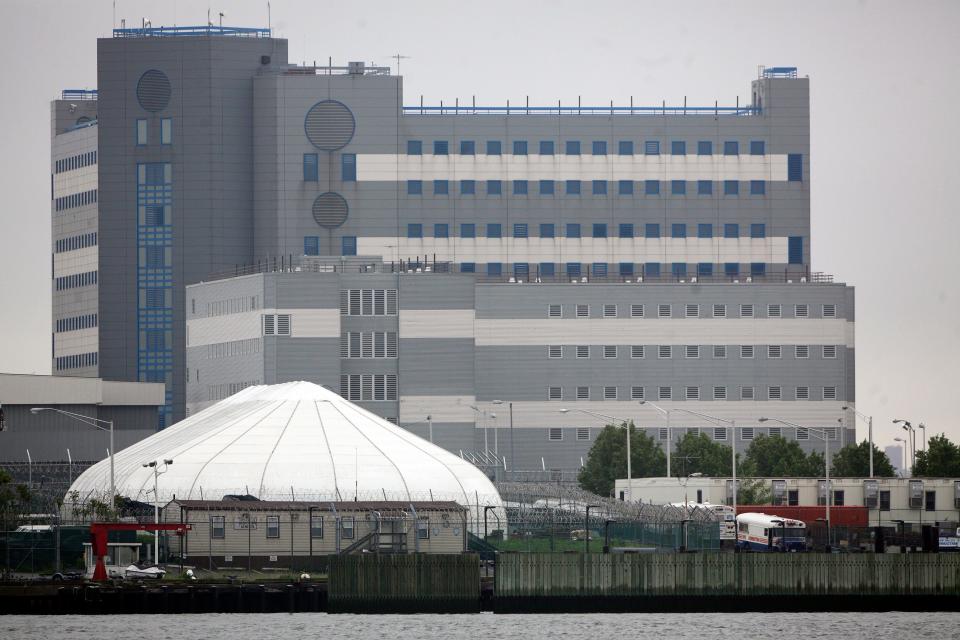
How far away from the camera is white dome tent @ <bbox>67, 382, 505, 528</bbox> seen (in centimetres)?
14250

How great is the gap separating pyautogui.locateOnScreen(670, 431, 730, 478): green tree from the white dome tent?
3305cm

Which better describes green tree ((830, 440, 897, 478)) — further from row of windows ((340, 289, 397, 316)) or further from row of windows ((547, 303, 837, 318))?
row of windows ((340, 289, 397, 316))

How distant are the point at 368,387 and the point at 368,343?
4045mm

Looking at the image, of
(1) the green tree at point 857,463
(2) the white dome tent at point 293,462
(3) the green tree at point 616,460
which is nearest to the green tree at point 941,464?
(1) the green tree at point 857,463

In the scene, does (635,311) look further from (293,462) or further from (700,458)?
(293,462)

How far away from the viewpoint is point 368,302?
191500mm

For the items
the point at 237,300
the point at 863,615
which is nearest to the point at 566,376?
the point at 237,300

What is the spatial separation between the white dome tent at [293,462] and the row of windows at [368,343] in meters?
29.7

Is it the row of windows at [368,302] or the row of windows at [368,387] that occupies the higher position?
the row of windows at [368,302]

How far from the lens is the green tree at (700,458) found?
181m

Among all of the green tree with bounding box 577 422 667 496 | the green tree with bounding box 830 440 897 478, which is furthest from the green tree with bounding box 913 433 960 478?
the green tree with bounding box 577 422 667 496

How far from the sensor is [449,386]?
193500 mm

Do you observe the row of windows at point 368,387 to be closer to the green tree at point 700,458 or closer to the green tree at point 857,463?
the green tree at point 700,458

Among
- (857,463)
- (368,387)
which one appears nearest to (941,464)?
(857,463)
